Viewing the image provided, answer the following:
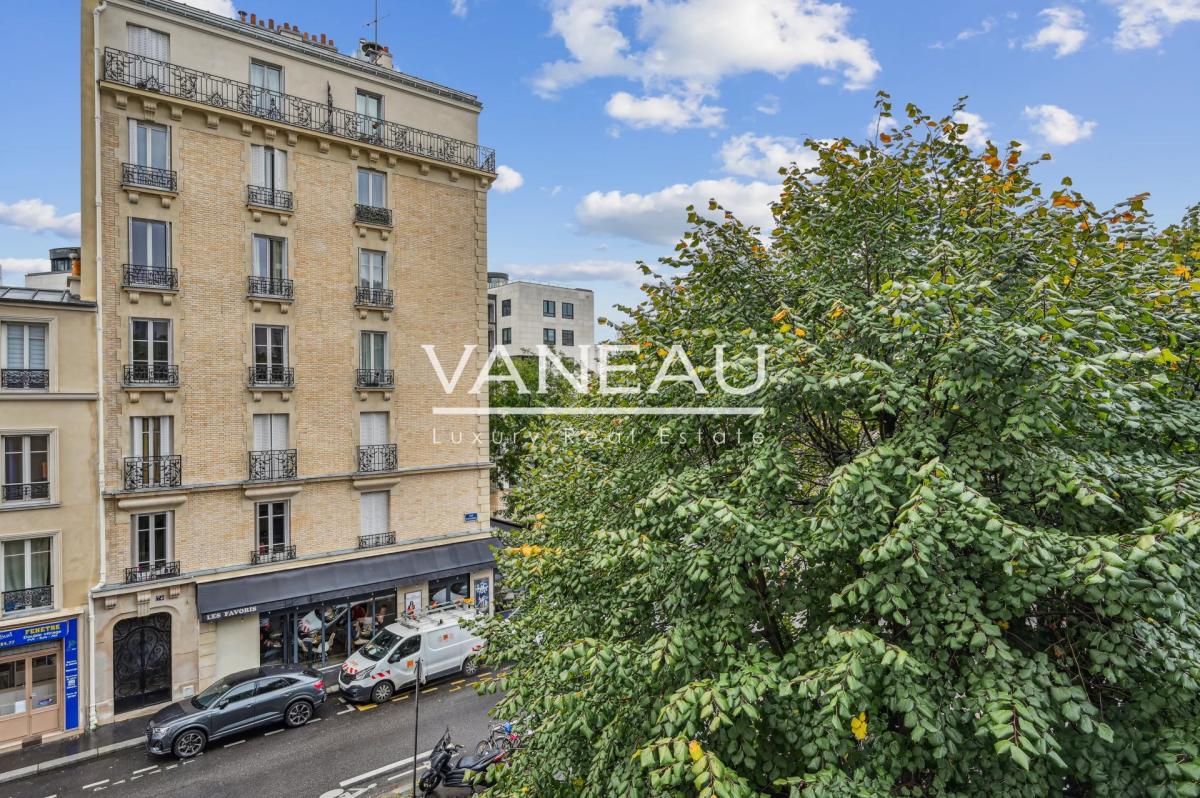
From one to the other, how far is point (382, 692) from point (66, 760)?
7377 mm

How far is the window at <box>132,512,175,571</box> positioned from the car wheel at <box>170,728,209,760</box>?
485cm

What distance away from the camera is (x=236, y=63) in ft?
65.8

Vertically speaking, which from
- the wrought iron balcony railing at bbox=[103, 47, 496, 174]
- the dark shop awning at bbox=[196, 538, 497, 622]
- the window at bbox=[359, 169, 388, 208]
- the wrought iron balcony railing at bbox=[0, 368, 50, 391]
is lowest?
the dark shop awning at bbox=[196, 538, 497, 622]

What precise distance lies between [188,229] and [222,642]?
12.1 metres

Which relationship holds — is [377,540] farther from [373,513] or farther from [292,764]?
[292,764]

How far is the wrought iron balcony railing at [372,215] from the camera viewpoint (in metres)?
22.1

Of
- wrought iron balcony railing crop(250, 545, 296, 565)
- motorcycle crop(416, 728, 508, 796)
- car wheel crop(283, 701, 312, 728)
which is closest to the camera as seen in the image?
motorcycle crop(416, 728, 508, 796)

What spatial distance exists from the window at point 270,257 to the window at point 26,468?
714cm

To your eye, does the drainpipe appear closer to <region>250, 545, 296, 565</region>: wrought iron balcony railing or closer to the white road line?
<region>250, 545, 296, 565</region>: wrought iron balcony railing

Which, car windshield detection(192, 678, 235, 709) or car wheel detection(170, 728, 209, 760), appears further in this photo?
car windshield detection(192, 678, 235, 709)

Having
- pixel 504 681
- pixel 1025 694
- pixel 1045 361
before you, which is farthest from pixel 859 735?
pixel 504 681

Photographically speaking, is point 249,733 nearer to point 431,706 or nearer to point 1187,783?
point 431,706

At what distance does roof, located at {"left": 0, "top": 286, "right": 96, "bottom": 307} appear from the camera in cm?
1691

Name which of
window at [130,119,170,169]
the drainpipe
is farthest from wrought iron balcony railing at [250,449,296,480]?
window at [130,119,170,169]
